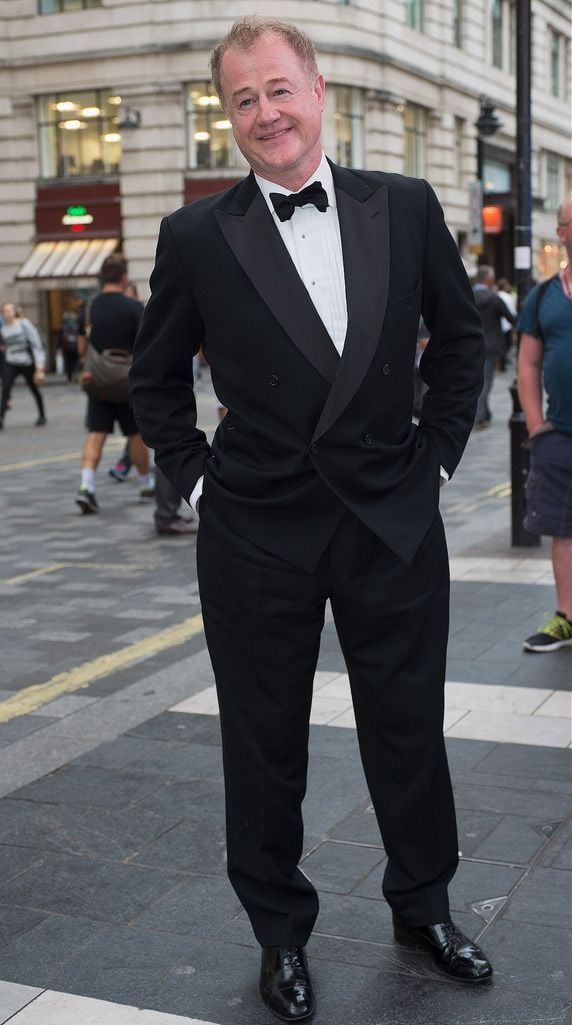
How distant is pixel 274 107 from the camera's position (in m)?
2.75

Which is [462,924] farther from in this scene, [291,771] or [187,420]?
[187,420]

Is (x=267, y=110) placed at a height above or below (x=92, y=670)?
above

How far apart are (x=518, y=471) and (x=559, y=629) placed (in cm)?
235

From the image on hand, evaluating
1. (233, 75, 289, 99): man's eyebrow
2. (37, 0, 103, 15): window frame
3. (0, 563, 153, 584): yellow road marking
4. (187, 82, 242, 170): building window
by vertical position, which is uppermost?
(37, 0, 103, 15): window frame

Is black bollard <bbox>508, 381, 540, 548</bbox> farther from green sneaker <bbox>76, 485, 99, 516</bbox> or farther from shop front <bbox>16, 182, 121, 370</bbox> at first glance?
shop front <bbox>16, 182, 121, 370</bbox>

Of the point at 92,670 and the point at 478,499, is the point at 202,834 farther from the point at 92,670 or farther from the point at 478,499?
the point at 478,499

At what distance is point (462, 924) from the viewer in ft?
10.7

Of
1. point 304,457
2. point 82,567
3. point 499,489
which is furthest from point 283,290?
point 499,489

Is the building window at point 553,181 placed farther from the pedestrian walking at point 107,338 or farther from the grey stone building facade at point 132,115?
the pedestrian walking at point 107,338

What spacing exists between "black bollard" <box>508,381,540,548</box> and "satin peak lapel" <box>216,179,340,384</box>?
17.2 ft

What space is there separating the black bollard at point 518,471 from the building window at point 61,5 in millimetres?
27400

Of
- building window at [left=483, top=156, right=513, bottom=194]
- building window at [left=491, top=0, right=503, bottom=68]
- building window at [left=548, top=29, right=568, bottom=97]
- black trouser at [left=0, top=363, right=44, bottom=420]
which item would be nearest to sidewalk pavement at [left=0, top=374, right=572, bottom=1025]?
black trouser at [left=0, top=363, right=44, bottom=420]

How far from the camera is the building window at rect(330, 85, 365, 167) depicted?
1278 inches

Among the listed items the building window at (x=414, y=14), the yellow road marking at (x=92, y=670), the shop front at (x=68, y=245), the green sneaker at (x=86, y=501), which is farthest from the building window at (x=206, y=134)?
the yellow road marking at (x=92, y=670)
